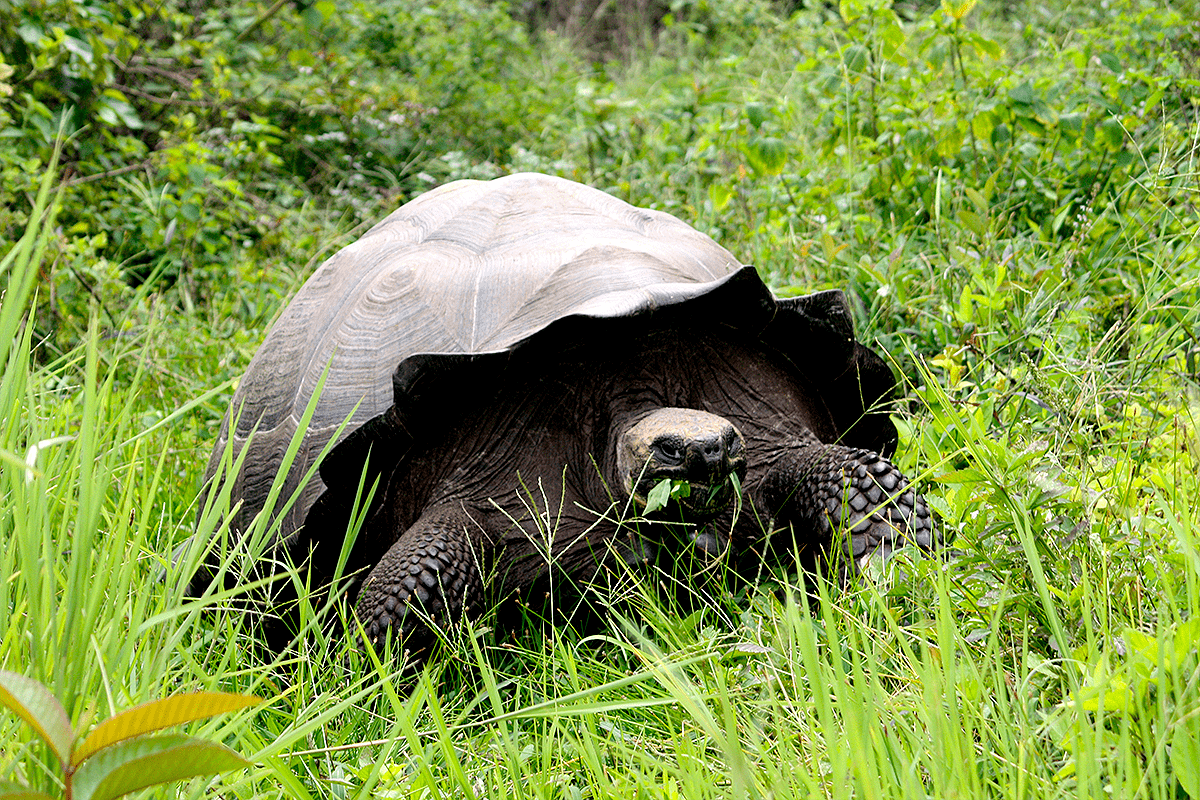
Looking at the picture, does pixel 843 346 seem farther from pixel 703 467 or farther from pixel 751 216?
pixel 751 216

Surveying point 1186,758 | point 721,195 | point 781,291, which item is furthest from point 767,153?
point 1186,758

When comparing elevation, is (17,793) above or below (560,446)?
above

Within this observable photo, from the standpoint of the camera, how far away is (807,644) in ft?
3.99

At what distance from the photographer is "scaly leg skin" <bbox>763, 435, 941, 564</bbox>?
2.11 meters

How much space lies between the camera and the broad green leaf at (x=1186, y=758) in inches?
41.3

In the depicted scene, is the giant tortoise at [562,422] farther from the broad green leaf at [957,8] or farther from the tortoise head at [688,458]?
the broad green leaf at [957,8]

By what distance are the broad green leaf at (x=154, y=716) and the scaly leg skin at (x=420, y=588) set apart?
3.53ft

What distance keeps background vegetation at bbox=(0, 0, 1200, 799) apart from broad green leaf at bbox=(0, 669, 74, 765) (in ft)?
0.56

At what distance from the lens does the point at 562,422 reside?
92.2 inches

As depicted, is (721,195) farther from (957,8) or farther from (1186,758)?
(1186,758)

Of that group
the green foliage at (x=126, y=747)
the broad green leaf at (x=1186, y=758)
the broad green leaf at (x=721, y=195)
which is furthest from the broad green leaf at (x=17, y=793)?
the broad green leaf at (x=721, y=195)

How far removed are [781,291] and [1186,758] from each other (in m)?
2.09

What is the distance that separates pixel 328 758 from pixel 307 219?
4426mm

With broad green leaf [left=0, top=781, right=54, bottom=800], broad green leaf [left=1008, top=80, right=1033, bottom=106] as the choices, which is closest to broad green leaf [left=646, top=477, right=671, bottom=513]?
broad green leaf [left=0, top=781, right=54, bottom=800]
